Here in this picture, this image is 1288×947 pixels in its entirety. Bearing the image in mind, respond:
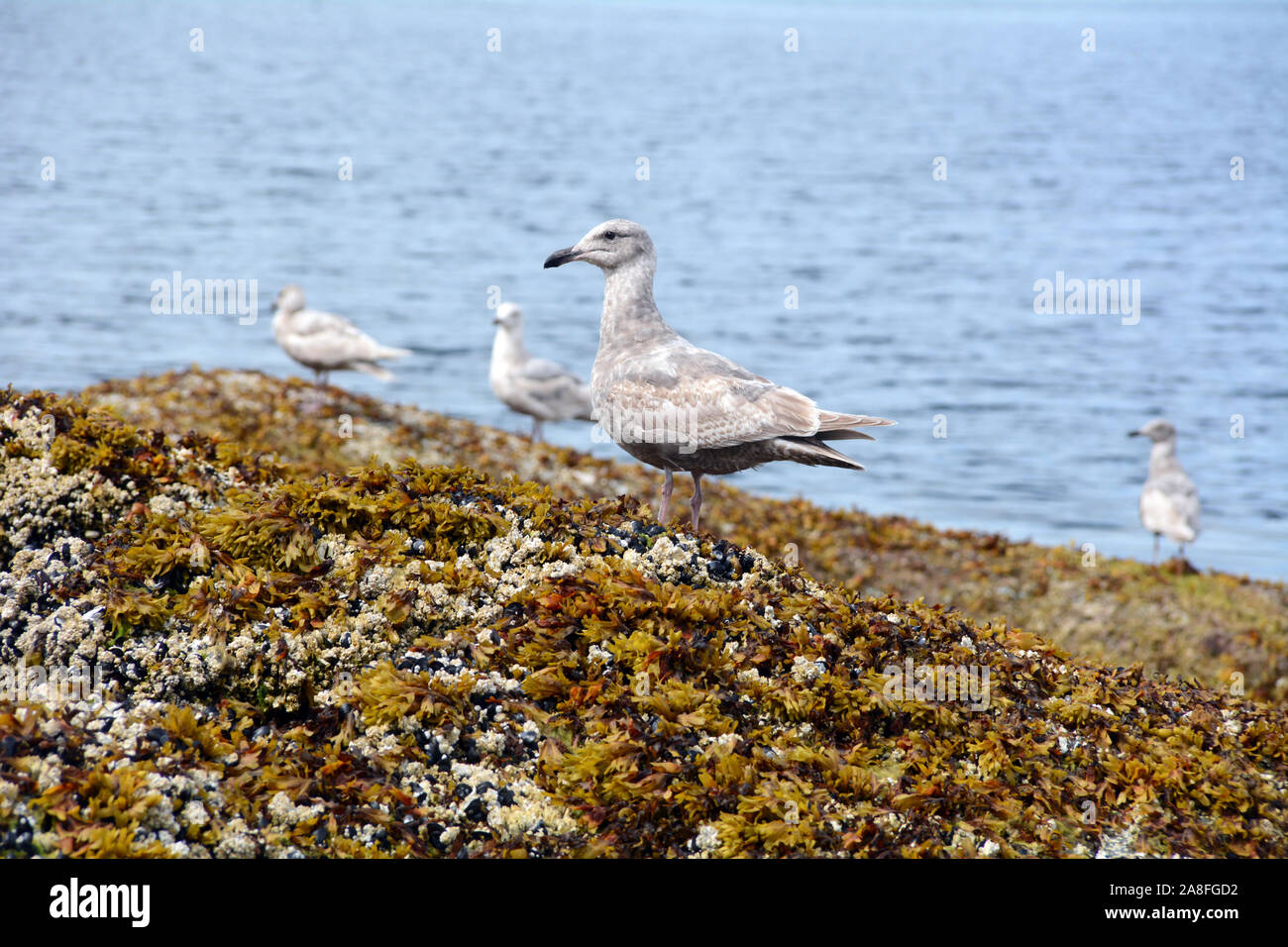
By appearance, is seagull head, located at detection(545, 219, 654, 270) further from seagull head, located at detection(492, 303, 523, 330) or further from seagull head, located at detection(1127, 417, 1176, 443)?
seagull head, located at detection(1127, 417, 1176, 443)

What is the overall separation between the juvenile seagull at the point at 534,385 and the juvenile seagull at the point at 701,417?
9104 mm

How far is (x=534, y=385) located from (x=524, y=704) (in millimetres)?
12606

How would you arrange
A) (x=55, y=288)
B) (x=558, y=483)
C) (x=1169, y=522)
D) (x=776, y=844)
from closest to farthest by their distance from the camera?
(x=776, y=844) → (x=558, y=483) → (x=1169, y=522) → (x=55, y=288)

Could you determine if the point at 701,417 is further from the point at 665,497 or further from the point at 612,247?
the point at 612,247

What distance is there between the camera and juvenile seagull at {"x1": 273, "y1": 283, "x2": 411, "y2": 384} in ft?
57.2

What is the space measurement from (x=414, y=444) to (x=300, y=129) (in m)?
76.8

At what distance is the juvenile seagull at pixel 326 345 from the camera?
57.2ft

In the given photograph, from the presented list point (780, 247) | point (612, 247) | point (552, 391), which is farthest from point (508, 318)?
point (780, 247)

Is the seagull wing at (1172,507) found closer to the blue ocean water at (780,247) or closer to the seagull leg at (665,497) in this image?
the blue ocean water at (780,247)

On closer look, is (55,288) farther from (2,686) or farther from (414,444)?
(2,686)

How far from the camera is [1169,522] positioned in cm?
1636

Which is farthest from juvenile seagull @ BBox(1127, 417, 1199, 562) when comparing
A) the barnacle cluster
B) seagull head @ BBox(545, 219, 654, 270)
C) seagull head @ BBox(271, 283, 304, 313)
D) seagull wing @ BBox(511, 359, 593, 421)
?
seagull head @ BBox(271, 283, 304, 313)

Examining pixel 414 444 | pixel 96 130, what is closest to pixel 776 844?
pixel 414 444

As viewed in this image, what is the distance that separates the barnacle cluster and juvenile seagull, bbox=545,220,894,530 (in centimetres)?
88
